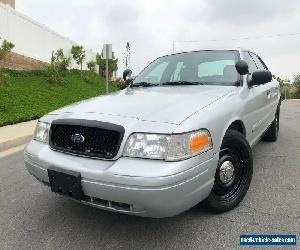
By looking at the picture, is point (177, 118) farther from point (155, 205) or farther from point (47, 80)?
point (47, 80)

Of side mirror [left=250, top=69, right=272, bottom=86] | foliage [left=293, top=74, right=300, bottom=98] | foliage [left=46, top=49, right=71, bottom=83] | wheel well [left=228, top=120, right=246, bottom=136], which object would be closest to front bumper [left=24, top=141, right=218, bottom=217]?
wheel well [left=228, top=120, right=246, bottom=136]

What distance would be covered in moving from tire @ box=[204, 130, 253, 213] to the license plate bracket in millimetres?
1105

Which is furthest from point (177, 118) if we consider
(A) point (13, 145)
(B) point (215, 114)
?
(A) point (13, 145)

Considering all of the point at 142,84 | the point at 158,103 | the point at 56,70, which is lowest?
the point at 158,103

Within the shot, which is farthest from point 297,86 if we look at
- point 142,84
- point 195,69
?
point 142,84

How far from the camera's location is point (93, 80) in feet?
63.4

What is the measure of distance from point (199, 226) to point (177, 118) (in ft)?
3.21

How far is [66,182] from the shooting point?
2.76m

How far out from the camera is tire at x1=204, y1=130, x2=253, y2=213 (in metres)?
3.17

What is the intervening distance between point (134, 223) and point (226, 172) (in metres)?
0.93

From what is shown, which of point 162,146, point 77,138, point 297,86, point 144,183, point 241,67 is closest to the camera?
point 144,183

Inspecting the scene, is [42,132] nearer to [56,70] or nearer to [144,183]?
[144,183]

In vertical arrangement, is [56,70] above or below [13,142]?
above

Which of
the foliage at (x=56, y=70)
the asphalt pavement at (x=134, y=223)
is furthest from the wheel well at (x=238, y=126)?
the foliage at (x=56, y=70)
